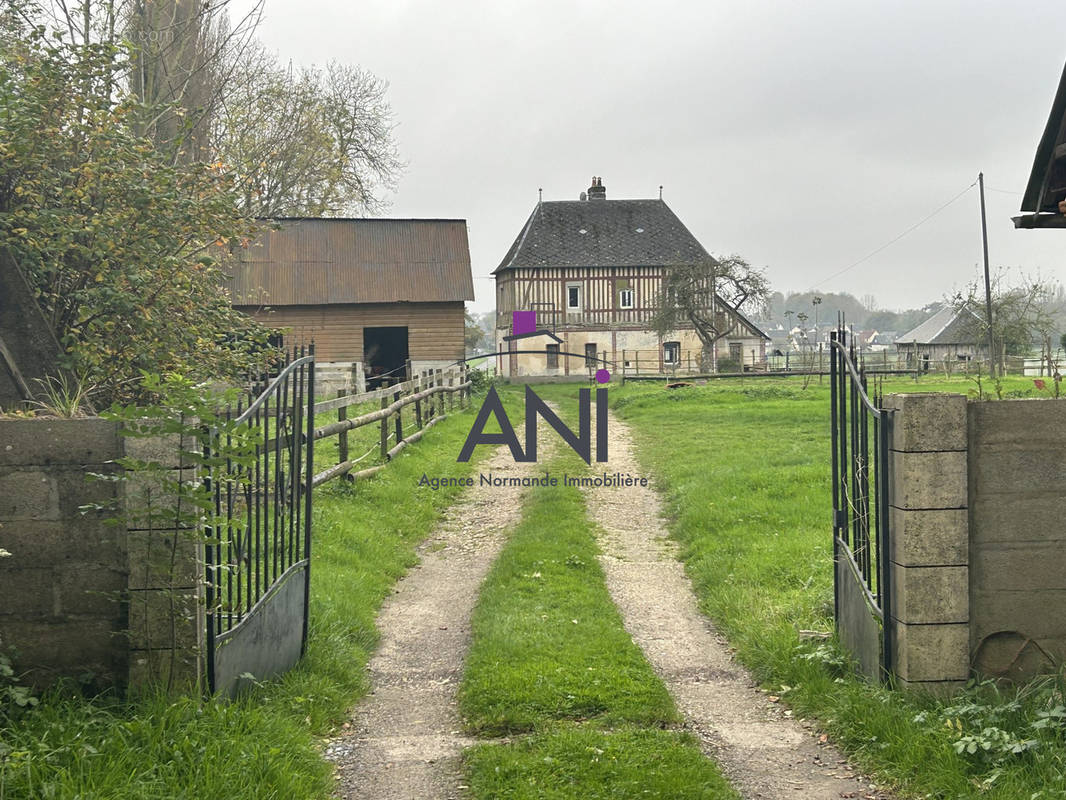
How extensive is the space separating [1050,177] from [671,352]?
37247 mm

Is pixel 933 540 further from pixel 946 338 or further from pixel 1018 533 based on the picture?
pixel 946 338

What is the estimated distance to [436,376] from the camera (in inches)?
795

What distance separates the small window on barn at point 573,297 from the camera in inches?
1857

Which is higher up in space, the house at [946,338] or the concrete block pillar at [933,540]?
the house at [946,338]

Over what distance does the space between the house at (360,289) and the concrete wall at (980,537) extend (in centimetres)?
2489

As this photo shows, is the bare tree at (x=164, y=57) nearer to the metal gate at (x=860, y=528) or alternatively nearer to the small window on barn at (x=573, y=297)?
the metal gate at (x=860, y=528)

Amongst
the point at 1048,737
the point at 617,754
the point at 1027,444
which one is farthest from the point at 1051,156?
the point at 617,754

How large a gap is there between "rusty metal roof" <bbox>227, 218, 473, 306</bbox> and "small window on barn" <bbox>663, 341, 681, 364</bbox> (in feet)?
55.8

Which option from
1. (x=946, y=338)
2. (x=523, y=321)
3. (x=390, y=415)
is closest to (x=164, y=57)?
(x=390, y=415)

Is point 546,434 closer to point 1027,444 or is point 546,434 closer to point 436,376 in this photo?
point 436,376

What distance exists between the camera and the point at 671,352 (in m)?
46.0

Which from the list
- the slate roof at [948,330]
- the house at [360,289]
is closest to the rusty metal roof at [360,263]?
the house at [360,289]

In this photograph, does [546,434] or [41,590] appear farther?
[546,434]

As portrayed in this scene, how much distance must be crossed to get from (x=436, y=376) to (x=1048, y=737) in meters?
16.4
